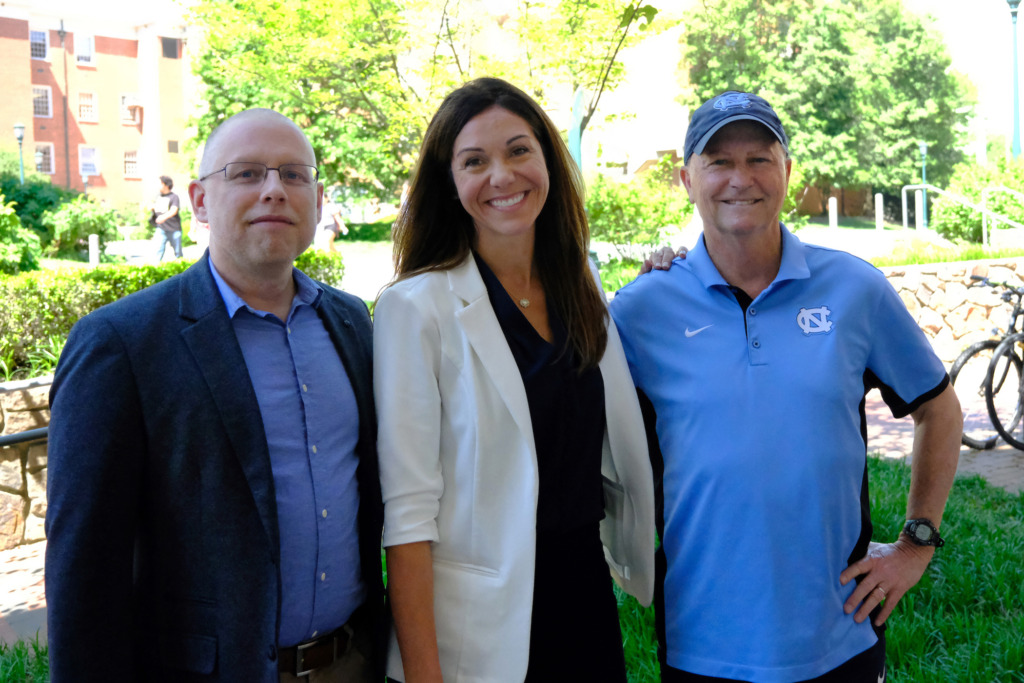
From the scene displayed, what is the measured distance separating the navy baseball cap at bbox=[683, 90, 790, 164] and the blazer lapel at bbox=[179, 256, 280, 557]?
50.9 inches

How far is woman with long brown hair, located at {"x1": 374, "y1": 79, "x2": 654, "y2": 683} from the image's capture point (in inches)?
79.5

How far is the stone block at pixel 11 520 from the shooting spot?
20.6 feet

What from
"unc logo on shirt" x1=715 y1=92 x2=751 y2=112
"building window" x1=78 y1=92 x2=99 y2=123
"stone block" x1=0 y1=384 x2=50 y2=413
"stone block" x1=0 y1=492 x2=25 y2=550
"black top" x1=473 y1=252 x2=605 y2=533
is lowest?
"stone block" x1=0 y1=492 x2=25 y2=550

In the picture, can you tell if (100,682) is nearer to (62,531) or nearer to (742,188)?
(62,531)

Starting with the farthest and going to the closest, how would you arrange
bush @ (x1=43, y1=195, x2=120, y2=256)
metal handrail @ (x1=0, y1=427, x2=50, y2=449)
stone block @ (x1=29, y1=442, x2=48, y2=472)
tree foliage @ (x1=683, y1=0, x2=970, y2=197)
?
tree foliage @ (x1=683, y1=0, x2=970, y2=197) < bush @ (x1=43, y1=195, x2=120, y2=256) < stone block @ (x1=29, y1=442, x2=48, y2=472) < metal handrail @ (x1=0, y1=427, x2=50, y2=449)

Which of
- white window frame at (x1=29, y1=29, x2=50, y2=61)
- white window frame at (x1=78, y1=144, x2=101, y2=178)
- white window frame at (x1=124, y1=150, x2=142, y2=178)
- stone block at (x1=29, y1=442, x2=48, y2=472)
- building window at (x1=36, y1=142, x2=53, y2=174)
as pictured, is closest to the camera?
stone block at (x1=29, y1=442, x2=48, y2=472)

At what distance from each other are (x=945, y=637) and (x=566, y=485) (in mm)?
2479

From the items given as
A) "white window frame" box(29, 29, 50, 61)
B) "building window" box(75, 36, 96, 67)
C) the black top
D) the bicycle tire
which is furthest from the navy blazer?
"building window" box(75, 36, 96, 67)

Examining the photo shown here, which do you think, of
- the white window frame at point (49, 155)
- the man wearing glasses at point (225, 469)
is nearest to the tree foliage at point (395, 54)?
the man wearing glasses at point (225, 469)

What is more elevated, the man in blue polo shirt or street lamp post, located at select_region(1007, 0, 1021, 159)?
street lamp post, located at select_region(1007, 0, 1021, 159)

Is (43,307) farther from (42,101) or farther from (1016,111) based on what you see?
(42,101)

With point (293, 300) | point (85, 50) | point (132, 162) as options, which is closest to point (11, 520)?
point (293, 300)

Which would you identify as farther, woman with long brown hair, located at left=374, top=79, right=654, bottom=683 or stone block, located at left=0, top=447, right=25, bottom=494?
stone block, located at left=0, top=447, right=25, bottom=494

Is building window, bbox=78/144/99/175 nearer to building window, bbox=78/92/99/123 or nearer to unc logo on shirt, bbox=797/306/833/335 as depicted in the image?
building window, bbox=78/92/99/123
